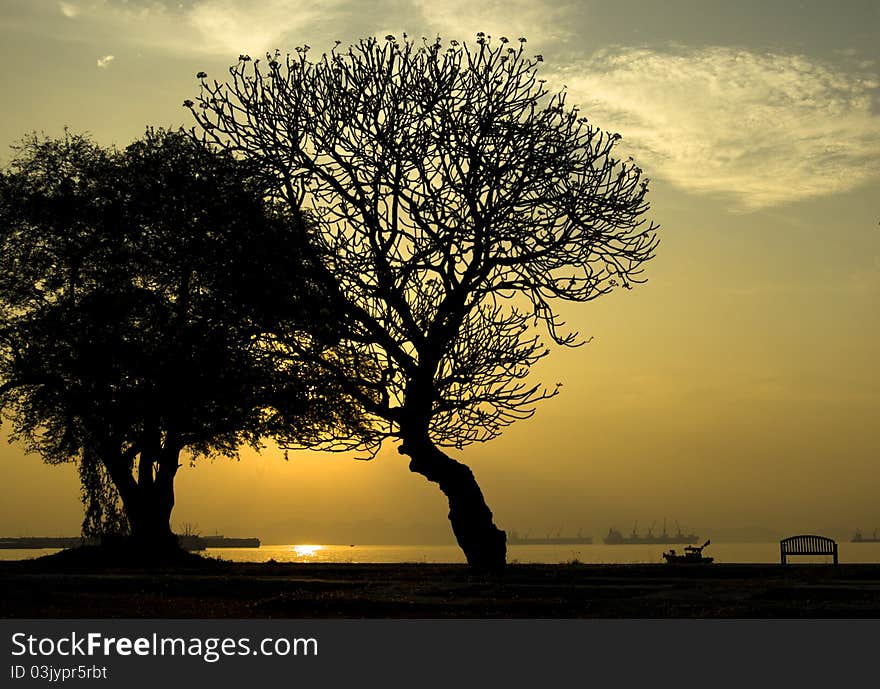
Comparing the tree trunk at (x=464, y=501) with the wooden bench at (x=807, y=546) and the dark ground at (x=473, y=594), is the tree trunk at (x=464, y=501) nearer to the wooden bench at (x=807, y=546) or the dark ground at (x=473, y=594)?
the dark ground at (x=473, y=594)

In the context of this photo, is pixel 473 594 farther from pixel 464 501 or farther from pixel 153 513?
pixel 153 513

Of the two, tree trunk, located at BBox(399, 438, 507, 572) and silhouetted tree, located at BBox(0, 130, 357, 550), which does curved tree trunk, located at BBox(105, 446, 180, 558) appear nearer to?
silhouetted tree, located at BBox(0, 130, 357, 550)

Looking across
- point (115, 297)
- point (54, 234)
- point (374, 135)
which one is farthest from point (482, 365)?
point (54, 234)

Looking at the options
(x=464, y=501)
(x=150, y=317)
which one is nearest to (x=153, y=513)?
(x=150, y=317)

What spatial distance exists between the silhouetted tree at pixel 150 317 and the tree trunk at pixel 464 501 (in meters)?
3.42

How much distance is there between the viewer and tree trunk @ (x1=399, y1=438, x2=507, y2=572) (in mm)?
28969

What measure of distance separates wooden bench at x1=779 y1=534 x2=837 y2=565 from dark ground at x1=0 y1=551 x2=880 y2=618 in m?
7.03

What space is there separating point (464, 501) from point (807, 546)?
13691 mm

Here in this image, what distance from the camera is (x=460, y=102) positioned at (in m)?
29.1

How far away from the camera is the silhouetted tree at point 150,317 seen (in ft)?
99.5

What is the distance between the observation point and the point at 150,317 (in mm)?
37938

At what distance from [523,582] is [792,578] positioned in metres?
5.88
